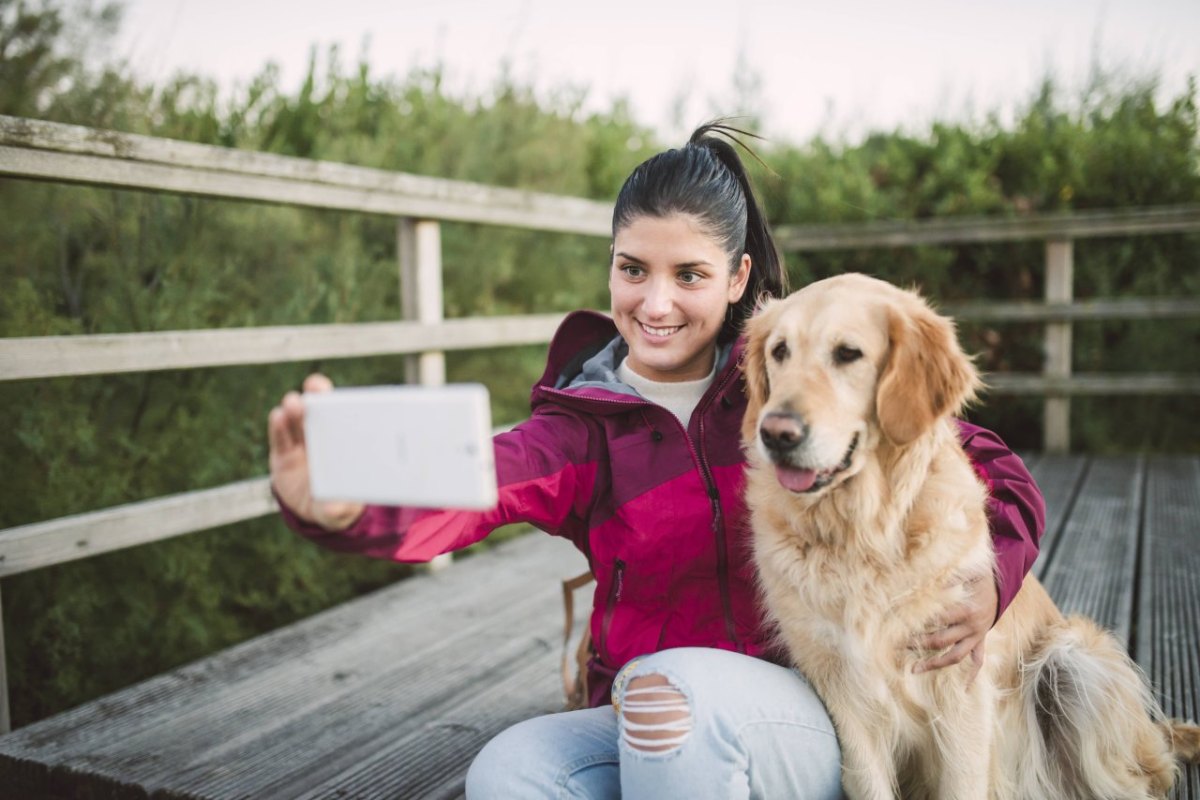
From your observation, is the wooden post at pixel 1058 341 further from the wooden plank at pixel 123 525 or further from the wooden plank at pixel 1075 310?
the wooden plank at pixel 123 525

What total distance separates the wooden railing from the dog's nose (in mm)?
1698

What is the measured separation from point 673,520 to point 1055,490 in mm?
3239

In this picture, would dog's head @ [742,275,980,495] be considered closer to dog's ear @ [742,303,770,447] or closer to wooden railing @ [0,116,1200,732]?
dog's ear @ [742,303,770,447]

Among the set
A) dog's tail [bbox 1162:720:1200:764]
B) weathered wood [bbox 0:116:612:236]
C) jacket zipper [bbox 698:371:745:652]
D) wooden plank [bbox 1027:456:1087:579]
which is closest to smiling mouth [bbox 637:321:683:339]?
jacket zipper [bbox 698:371:745:652]

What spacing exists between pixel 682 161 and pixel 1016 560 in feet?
3.31

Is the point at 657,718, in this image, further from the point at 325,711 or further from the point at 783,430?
the point at 325,711

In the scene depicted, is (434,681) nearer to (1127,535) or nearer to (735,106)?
(1127,535)

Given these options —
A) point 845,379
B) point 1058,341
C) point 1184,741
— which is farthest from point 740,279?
point 1058,341

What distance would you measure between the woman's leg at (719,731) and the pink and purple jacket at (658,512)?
0.60 ft

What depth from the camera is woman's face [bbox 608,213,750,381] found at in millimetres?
1738

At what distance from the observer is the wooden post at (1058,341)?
16.5 feet

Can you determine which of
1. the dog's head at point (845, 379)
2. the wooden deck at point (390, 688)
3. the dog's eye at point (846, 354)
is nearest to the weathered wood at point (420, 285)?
the wooden deck at point (390, 688)

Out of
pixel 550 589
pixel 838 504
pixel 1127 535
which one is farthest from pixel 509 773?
pixel 1127 535

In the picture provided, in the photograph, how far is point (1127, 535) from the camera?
133 inches
